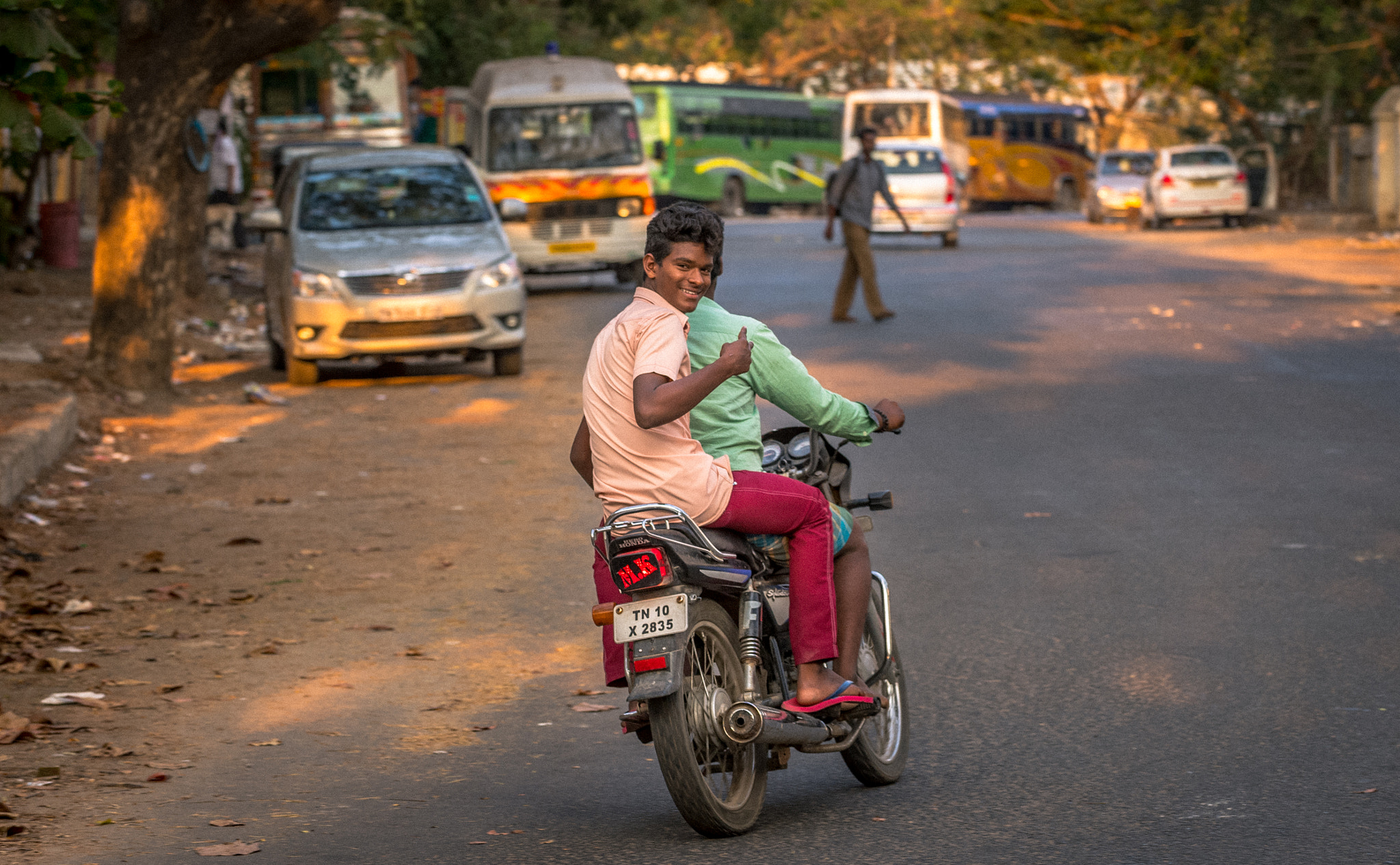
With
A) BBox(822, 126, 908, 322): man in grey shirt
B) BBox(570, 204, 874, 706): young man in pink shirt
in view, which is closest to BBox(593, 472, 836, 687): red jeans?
BBox(570, 204, 874, 706): young man in pink shirt

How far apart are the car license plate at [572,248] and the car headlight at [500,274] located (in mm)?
8234

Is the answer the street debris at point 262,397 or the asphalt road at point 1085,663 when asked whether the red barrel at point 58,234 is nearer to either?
the street debris at point 262,397

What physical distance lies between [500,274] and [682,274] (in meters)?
10.8

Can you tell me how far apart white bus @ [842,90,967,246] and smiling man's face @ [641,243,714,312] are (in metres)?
17.1

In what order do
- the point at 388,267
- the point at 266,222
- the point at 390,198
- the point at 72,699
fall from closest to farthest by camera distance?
the point at 72,699 < the point at 388,267 < the point at 266,222 < the point at 390,198

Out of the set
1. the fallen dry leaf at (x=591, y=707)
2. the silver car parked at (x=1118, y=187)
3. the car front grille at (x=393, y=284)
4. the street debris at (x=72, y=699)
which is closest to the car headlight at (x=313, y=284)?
the car front grille at (x=393, y=284)

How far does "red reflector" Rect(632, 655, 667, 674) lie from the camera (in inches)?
176

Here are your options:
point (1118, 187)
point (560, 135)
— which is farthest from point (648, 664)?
point (1118, 187)

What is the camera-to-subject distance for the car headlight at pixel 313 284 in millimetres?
14828

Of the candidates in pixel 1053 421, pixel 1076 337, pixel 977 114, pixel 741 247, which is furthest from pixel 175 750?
pixel 977 114

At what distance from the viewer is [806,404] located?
4773 mm

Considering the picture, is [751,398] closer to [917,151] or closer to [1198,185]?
[917,151]

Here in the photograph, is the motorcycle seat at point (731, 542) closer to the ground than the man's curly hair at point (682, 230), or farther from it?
closer to the ground

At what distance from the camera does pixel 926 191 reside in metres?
32.3
